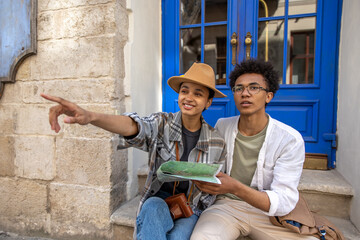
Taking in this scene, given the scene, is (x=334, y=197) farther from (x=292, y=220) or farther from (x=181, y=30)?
(x=181, y=30)

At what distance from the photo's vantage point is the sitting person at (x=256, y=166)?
1483 mm

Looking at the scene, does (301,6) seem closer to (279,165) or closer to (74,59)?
(279,165)

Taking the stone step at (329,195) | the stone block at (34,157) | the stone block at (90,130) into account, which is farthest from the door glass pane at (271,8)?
the stone block at (34,157)

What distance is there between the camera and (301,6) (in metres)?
2.47

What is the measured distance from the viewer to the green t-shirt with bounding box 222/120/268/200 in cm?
172

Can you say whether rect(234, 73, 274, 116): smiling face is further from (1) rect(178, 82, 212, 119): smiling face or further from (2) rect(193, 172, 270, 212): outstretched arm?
(2) rect(193, 172, 270, 212): outstretched arm

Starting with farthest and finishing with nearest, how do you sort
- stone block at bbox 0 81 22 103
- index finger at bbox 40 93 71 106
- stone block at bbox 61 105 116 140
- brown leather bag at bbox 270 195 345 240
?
stone block at bbox 0 81 22 103 → stone block at bbox 61 105 116 140 → brown leather bag at bbox 270 195 345 240 → index finger at bbox 40 93 71 106

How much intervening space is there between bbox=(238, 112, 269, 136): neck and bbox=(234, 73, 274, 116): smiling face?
0.12 ft

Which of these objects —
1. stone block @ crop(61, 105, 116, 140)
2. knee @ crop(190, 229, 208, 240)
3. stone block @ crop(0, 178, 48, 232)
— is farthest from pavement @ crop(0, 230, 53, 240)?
knee @ crop(190, 229, 208, 240)

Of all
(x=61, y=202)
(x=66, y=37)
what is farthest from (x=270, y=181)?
(x=66, y=37)

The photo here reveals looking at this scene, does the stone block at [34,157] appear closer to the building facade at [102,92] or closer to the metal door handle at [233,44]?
the building facade at [102,92]

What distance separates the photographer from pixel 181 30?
9.40 feet

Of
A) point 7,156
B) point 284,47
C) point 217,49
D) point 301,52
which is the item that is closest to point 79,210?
point 7,156

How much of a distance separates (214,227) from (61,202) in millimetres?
1566
